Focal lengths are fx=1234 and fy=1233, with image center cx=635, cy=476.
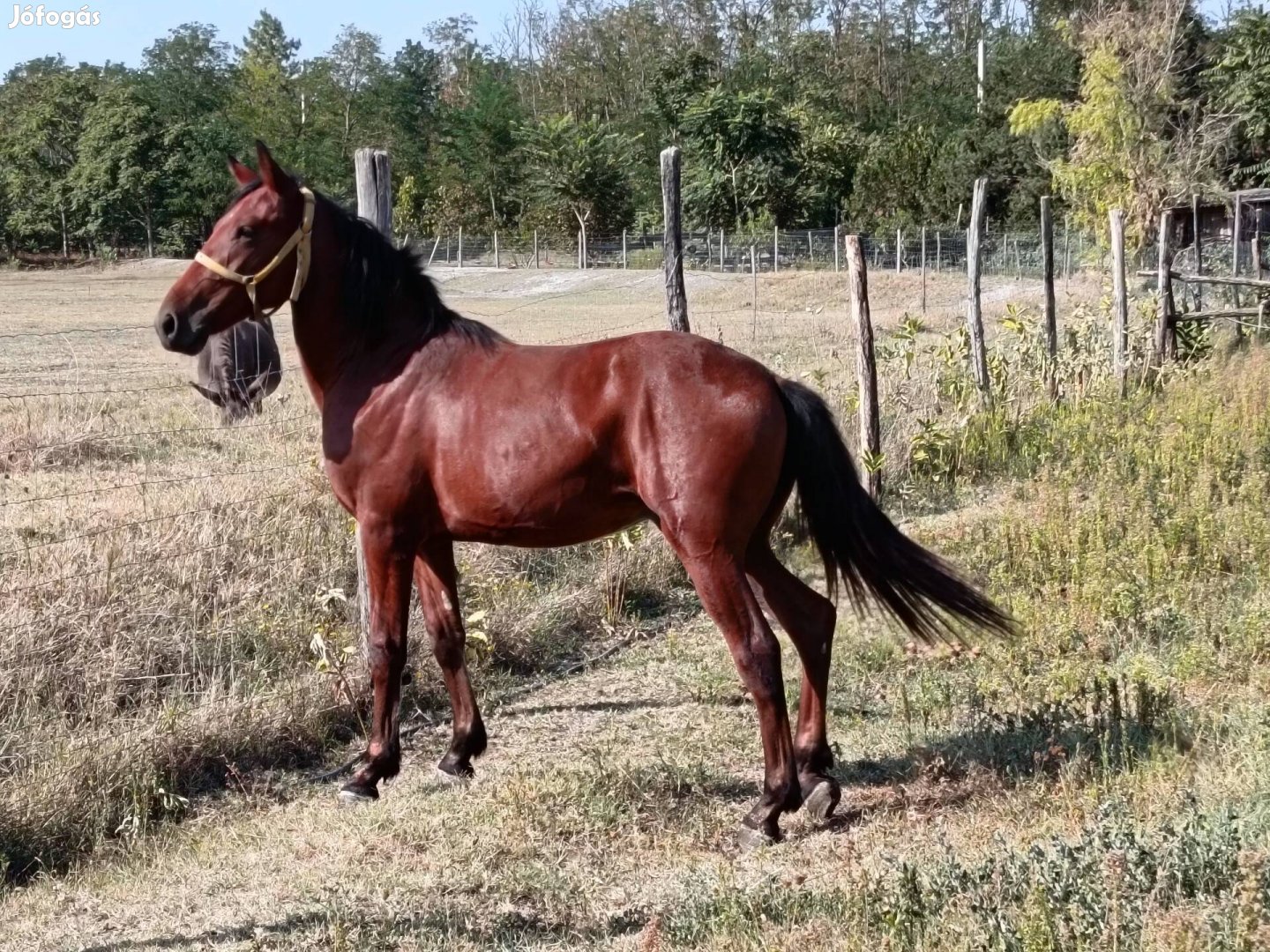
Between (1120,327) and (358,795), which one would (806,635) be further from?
(1120,327)

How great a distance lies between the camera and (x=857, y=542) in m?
4.54

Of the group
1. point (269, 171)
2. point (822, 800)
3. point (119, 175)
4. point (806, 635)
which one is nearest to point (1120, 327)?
point (806, 635)

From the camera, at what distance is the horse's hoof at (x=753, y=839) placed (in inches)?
164

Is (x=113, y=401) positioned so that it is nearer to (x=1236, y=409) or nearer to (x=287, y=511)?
(x=287, y=511)

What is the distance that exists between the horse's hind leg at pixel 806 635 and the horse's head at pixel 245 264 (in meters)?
2.02

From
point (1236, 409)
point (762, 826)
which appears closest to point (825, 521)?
point (762, 826)

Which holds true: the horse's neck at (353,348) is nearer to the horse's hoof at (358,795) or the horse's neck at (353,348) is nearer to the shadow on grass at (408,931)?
the horse's hoof at (358,795)

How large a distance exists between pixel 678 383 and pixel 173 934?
93.6 inches

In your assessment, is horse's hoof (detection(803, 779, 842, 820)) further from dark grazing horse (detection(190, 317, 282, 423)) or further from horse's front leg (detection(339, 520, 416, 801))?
dark grazing horse (detection(190, 317, 282, 423))

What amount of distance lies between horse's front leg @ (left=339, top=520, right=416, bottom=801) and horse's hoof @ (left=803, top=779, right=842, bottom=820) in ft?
5.29

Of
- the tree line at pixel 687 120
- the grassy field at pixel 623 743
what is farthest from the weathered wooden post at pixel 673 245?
the tree line at pixel 687 120

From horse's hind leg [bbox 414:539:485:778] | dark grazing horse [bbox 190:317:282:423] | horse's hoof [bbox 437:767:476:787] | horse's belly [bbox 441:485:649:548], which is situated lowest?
horse's hoof [bbox 437:767:476:787]

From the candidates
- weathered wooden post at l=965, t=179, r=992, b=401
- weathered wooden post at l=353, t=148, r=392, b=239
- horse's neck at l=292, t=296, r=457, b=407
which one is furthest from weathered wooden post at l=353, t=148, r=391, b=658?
weathered wooden post at l=965, t=179, r=992, b=401

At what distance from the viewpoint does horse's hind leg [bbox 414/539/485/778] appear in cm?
492
